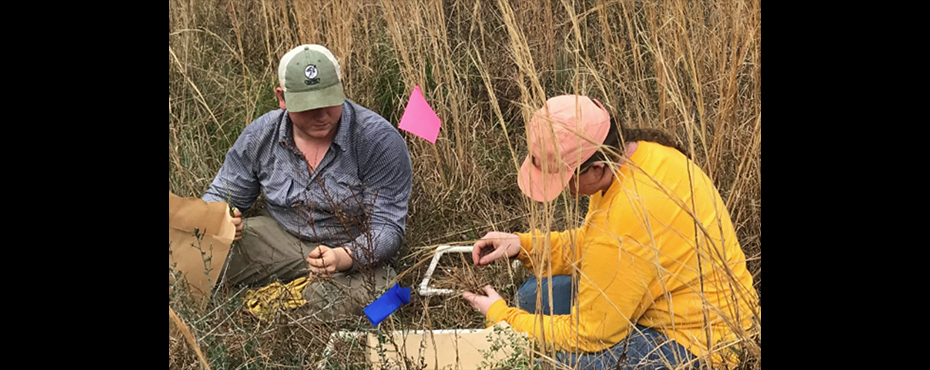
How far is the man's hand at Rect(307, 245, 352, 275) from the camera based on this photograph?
238 centimetres

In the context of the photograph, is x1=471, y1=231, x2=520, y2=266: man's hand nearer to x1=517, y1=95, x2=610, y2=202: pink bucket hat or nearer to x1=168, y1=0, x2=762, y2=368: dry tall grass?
x1=168, y1=0, x2=762, y2=368: dry tall grass

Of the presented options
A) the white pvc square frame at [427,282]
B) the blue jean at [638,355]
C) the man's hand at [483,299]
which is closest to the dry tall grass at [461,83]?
the white pvc square frame at [427,282]

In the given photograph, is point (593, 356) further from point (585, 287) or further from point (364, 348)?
point (364, 348)

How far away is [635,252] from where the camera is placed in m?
1.82

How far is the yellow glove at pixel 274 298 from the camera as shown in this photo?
2.29 metres

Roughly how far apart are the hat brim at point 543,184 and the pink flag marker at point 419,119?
0.61 metres

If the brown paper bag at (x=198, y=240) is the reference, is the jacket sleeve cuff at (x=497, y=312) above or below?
below

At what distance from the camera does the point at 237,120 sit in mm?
3207

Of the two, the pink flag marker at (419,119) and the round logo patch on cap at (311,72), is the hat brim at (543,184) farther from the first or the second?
the round logo patch on cap at (311,72)

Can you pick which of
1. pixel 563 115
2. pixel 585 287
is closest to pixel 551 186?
pixel 563 115

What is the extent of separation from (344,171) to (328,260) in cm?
31

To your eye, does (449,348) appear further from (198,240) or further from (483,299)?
(198,240)

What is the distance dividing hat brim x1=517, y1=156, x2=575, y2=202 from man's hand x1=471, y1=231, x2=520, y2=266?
1.13 ft

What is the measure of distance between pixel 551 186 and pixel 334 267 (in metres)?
0.90
